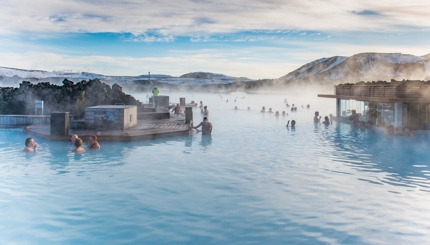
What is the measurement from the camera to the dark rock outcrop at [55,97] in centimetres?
2645

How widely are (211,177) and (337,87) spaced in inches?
882

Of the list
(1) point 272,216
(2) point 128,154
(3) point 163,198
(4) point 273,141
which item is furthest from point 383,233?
(4) point 273,141

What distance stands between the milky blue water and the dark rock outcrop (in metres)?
10.7

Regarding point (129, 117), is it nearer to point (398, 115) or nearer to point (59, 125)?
point (59, 125)

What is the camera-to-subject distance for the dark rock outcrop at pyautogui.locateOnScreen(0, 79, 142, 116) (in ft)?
86.8

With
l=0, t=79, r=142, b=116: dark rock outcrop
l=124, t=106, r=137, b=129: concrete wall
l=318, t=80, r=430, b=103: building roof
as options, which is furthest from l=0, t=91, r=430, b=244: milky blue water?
l=0, t=79, r=142, b=116: dark rock outcrop

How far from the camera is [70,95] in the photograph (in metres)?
27.7

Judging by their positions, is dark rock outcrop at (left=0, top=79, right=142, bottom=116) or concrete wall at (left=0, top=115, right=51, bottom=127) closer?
concrete wall at (left=0, top=115, right=51, bottom=127)

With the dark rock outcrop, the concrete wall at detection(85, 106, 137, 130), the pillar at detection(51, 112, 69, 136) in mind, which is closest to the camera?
the pillar at detection(51, 112, 69, 136)

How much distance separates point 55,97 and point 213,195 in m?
21.6

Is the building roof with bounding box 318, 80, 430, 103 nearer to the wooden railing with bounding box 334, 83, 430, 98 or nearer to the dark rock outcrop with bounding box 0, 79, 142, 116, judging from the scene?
the wooden railing with bounding box 334, 83, 430, 98

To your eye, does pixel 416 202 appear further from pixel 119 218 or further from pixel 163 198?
pixel 119 218

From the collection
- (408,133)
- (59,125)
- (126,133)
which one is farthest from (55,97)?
(408,133)

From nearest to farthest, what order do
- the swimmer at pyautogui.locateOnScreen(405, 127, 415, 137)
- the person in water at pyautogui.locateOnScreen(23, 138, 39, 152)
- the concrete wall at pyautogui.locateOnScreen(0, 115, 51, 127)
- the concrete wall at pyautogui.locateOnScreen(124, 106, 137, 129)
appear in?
the person in water at pyautogui.locateOnScreen(23, 138, 39, 152) → the concrete wall at pyautogui.locateOnScreen(124, 106, 137, 129) → the swimmer at pyautogui.locateOnScreen(405, 127, 415, 137) → the concrete wall at pyautogui.locateOnScreen(0, 115, 51, 127)
